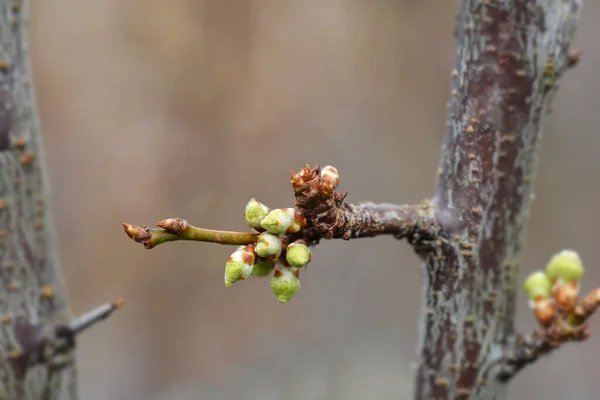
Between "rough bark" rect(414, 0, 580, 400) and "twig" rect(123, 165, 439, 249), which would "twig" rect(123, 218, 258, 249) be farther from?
"rough bark" rect(414, 0, 580, 400)

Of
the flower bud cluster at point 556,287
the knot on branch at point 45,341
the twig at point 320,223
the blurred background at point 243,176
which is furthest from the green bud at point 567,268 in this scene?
the blurred background at point 243,176

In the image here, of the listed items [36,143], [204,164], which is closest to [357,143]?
[204,164]

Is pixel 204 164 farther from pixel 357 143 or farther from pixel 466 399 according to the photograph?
pixel 466 399

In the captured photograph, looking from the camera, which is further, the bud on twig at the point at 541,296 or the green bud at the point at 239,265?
the bud on twig at the point at 541,296

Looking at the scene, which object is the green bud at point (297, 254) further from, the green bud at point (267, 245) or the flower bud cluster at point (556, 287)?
the flower bud cluster at point (556, 287)

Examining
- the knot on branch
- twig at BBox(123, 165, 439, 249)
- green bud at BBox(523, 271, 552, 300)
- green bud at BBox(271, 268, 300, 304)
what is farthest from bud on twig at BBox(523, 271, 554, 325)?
the knot on branch

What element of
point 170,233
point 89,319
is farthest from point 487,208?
point 89,319
